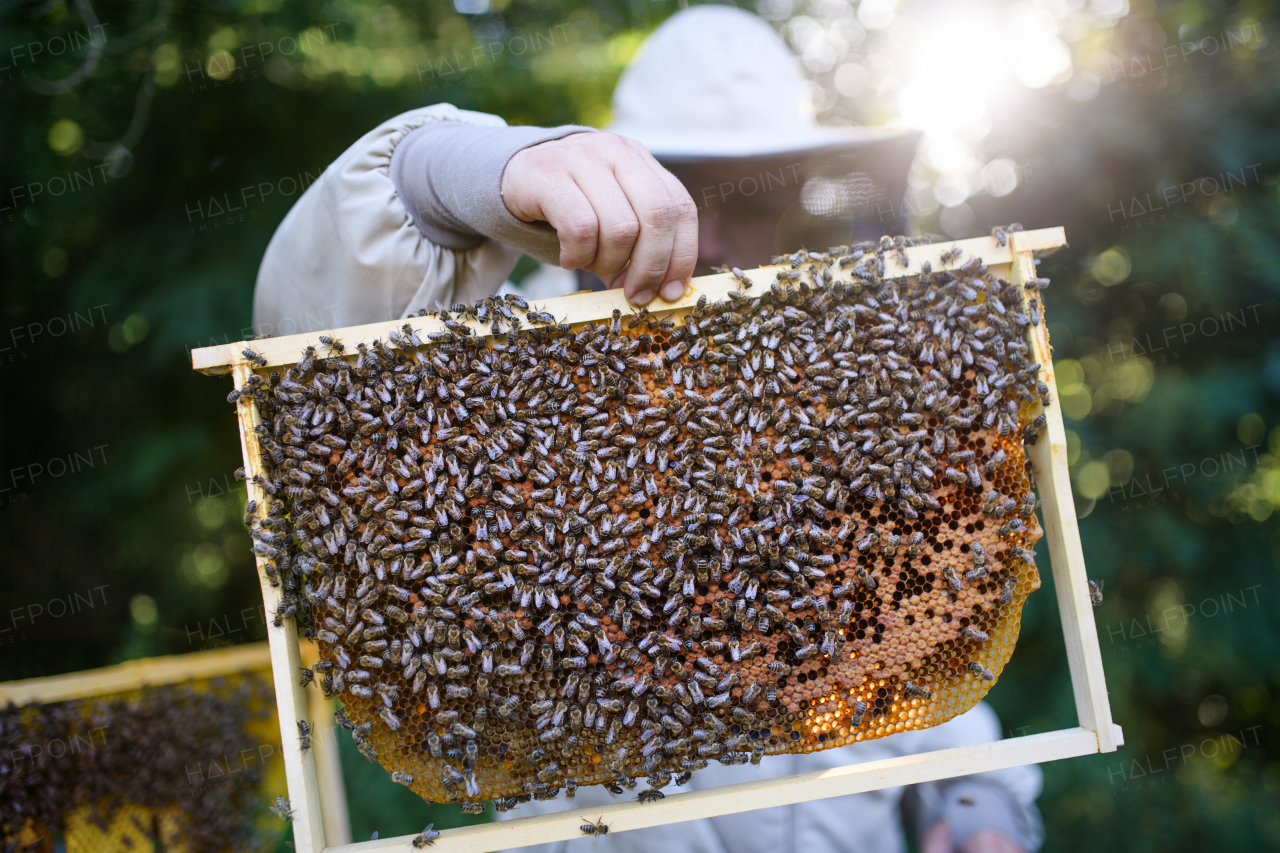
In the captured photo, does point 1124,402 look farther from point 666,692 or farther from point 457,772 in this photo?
point 457,772

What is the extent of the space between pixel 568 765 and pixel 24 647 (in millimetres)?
4097

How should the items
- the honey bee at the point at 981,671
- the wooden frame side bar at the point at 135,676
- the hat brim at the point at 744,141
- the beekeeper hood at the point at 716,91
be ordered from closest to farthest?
the honey bee at the point at 981,671
the hat brim at the point at 744,141
the beekeeper hood at the point at 716,91
the wooden frame side bar at the point at 135,676

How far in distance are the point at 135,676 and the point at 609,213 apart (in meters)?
3.33

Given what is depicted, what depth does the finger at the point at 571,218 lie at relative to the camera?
1708 millimetres

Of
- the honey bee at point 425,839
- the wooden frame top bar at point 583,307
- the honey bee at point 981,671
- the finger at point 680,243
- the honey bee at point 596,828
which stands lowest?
the honey bee at point 596,828

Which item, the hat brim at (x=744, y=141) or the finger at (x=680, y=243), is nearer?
the finger at (x=680, y=243)

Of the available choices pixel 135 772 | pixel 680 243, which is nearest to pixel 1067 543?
pixel 680 243

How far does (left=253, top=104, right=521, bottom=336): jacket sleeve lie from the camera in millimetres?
2098

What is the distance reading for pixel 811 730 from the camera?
1859mm

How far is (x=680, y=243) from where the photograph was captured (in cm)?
177

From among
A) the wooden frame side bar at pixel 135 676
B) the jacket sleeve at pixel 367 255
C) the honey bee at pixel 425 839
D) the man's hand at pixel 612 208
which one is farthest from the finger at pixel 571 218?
the wooden frame side bar at pixel 135 676

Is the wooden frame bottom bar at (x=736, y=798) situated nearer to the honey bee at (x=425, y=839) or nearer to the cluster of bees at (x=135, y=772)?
the honey bee at (x=425, y=839)

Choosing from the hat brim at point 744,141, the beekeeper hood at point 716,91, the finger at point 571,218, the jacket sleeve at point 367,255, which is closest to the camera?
the finger at point 571,218

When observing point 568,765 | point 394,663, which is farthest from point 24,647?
point 568,765
